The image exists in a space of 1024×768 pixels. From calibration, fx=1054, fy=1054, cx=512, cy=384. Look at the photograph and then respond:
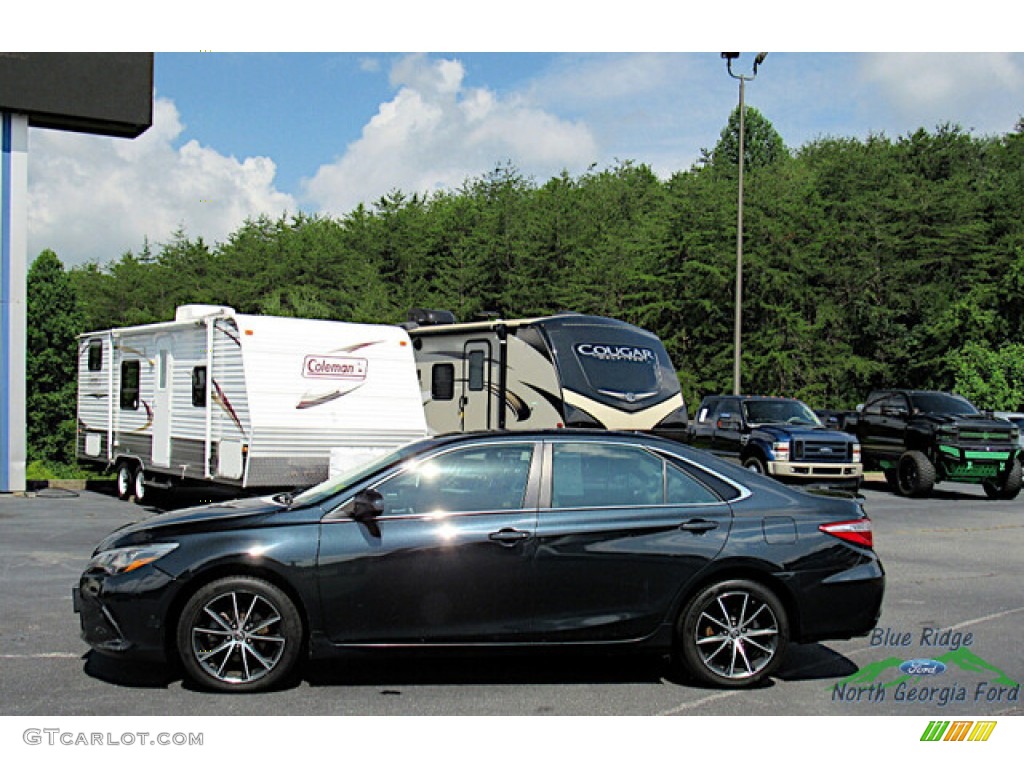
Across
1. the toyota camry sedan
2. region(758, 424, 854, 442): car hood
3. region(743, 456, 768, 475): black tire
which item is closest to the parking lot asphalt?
the toyota camry sedan

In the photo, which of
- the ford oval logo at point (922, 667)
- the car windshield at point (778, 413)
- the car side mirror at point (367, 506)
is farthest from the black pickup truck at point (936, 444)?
the car side mirror at point (367, 506)

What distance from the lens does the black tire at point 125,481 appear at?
16953 millimetres

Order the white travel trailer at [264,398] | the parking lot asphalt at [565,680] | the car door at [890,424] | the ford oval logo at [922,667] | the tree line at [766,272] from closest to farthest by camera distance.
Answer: the parking lot asphalt at [565,680] < the ford oval logo at [922,667] < the white travel trailer at [264,398] < the car door at [890,424] < the tree line at [766,272]

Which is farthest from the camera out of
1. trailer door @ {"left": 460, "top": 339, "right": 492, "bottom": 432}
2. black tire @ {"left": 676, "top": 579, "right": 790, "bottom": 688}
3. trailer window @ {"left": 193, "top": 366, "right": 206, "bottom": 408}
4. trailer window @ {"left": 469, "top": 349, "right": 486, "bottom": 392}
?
trailer window @ {"left": 469, "top": 349, "right": 486, "bottom": 392}

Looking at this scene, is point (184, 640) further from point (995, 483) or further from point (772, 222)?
point (772, 222)

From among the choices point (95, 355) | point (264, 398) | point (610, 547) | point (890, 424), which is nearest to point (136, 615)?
point (610, 547)

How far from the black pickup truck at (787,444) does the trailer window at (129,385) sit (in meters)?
9.45

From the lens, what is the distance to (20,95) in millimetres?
17828

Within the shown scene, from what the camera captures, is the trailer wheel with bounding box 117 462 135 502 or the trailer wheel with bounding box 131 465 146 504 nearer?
the trailer wheel with bounding box 131 465 146 504

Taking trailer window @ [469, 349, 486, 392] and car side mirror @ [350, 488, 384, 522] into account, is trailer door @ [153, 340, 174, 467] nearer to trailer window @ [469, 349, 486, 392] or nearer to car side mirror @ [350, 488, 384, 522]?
trailer window @ [469, 349, 486, 392]

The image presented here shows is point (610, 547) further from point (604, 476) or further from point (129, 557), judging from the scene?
point (129, 557)

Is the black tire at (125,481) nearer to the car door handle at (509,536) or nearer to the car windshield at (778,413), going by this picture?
the car windshield at (778,413)

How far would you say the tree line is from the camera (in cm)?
A: 3731

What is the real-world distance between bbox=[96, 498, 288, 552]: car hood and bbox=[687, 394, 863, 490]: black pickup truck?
12453 millimetres
